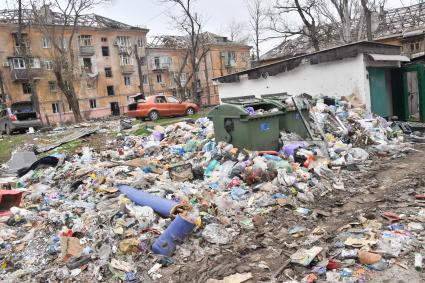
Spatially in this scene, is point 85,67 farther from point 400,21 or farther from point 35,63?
point 400,21

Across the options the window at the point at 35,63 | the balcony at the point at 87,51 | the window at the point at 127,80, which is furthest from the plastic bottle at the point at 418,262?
the window at the point at 127,80

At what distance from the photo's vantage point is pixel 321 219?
485 cm

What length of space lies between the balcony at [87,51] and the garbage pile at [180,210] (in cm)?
3401

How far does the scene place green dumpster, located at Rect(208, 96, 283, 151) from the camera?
738 centimetres

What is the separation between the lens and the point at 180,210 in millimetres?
4746

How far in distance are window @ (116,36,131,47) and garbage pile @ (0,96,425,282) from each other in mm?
36116

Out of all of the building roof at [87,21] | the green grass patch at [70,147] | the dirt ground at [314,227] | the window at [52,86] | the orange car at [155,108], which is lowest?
the dirt ground at [314,227]

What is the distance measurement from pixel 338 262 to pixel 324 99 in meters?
8.18

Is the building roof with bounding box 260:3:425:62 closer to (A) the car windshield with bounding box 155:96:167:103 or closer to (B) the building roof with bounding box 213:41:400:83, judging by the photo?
(A) the car windshield with bounding box 155:96:167:103

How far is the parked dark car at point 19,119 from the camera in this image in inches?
703

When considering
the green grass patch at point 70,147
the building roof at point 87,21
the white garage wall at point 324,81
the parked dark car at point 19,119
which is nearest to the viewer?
the green grass patch at point 70,147

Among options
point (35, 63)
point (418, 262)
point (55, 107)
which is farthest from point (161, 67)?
point (418, 262)

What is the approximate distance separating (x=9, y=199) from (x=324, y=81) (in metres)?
9.54

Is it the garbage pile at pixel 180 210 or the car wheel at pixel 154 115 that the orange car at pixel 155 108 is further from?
the garbage pile at pixel 180 210
